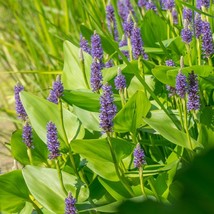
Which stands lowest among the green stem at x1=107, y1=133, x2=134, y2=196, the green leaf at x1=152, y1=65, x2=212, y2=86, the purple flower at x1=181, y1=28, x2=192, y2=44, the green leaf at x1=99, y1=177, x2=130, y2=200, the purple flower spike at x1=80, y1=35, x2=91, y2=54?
the green leaf at x1=99, y1=177, x2=130, y2=200

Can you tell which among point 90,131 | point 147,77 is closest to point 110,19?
point 147,77

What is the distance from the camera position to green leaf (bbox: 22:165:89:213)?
5.87 ft

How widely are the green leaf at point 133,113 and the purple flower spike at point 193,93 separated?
13 cm

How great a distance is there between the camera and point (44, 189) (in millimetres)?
1825

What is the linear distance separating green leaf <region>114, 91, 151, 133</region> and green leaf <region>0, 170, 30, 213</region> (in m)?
0.35

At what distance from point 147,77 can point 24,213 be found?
685mm

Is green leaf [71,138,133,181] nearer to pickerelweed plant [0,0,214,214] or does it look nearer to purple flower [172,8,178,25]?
pickerelweed plant [0,0,214,214]

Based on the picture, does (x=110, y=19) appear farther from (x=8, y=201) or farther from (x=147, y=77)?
(x=8, y=201)

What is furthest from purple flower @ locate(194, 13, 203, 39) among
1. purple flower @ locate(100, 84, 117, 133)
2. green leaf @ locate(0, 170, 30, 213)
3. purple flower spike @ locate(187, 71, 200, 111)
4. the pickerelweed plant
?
green leaf @ locate(0, 170, 30, 213)

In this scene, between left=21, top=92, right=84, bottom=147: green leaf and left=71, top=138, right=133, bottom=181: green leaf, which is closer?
left=71, top=138, right=133, bottom=181: green leaf

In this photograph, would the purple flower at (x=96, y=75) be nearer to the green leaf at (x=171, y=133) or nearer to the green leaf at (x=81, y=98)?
the green leaf at (x=81, y=98)

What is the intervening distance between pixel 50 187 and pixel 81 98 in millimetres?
288

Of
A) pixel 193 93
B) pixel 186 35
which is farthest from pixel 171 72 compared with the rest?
pixel 186 35

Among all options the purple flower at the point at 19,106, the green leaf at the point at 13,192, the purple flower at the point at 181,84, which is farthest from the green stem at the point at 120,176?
the purple flower at the point at 19,106
